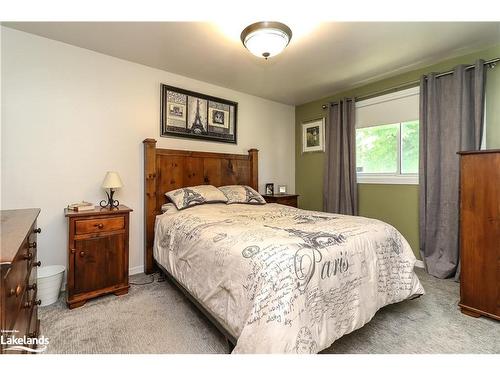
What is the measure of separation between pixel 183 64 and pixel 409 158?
297 cm

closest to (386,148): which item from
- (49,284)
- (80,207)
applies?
(80,207)

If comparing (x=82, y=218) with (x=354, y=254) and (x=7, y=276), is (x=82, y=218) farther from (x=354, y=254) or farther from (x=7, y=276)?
(x=354, y=254)

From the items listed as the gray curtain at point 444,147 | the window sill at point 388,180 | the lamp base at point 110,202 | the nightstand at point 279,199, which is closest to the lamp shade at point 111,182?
the lamp base at point 110,202

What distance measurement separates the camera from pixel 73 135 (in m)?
2.37

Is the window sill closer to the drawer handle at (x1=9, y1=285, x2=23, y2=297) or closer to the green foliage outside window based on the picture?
the green foliage outside window

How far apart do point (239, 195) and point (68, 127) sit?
6.24 feet

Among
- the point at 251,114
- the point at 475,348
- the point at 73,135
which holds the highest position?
the point at 251,114

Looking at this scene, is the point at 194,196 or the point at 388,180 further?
the point at 388,180

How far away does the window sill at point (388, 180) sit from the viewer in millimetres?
3018

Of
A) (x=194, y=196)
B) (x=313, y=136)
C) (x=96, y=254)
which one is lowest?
(x=96, y=254)

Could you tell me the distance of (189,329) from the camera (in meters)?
1.74

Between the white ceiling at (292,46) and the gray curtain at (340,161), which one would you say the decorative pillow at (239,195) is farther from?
the white ceiling at (292,46)

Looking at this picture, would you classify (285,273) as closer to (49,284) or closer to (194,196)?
(194,196)
